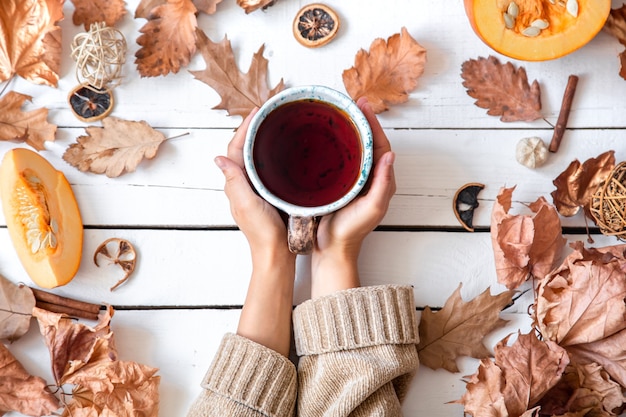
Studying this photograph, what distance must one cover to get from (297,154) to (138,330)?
1.36 ft

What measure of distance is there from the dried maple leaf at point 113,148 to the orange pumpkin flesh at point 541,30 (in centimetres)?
56

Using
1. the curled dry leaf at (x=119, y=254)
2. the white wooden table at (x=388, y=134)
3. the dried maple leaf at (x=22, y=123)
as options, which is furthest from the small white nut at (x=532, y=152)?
the dried maple leaf at (x=22, y=123)

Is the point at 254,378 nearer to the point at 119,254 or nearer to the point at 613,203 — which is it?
the point at 119,254

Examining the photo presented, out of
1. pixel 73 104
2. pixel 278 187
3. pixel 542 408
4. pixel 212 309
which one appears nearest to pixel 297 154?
pixel 278 187

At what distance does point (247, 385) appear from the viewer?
970 millimetres

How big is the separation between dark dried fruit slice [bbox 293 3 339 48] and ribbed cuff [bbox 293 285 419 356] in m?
0.43

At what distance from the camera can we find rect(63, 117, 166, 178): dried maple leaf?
3.53 ft

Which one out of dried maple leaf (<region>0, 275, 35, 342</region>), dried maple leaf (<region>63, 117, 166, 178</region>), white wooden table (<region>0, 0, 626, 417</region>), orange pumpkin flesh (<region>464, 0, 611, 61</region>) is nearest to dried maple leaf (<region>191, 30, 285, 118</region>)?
white wooden table (<region>0, 0, 626, 417</region>)

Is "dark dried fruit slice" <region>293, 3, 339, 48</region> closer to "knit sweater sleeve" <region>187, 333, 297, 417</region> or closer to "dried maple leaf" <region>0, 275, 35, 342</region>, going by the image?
"knit sweater sleeve" <region>187, 333, 297, 417</region>

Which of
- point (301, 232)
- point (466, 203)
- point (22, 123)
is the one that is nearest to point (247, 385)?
point (301, 232)

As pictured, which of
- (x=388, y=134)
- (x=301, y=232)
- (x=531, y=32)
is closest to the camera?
(x=301, y=232)

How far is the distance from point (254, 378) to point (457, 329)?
1.13 feet

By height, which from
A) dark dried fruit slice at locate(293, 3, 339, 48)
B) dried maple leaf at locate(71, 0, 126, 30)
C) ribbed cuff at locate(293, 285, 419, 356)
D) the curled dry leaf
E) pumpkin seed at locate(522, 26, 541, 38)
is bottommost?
ribbed cuff at locate(293, 285, 419, 356)

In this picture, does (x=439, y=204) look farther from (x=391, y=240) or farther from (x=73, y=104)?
(x=73, y=104)
